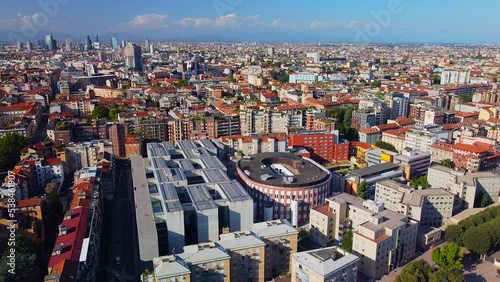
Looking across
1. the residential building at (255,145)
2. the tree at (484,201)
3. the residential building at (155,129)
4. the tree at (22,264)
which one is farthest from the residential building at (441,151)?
the tree at (22,264)

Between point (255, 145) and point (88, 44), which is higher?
point (88, 44)

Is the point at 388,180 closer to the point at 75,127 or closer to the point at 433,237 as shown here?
the point at 433,237

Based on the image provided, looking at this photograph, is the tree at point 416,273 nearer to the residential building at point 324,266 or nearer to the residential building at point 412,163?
the residential building at point 324,266

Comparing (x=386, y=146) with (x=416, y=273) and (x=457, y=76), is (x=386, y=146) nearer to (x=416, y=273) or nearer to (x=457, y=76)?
(x=416, y=273)

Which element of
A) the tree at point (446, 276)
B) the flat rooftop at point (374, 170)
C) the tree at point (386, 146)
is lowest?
the tree at point (446, 276)

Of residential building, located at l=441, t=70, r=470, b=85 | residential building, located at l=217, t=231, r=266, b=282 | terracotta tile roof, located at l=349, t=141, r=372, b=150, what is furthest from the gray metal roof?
residential building, located at l=441, t=70, r=470, b=85

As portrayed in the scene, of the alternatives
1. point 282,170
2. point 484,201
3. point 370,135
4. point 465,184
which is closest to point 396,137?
point 370,135
